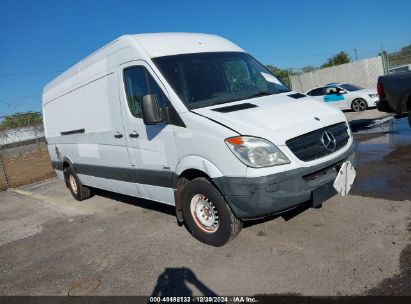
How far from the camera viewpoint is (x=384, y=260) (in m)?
3.73

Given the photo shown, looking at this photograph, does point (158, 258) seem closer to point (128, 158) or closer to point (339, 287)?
point (128, 158)

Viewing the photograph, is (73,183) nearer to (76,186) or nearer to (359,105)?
(76,186)

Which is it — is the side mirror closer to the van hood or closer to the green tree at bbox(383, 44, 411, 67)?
the van hood

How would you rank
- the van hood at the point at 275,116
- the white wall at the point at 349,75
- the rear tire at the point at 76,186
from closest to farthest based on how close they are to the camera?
the van hood at the point at 275,116
the rear tire at the point at 76,186
the white wall at the point at 349,75

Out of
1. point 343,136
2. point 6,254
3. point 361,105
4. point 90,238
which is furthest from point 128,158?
point 361,105

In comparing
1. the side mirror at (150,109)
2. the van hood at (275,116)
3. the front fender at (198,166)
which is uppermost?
the side mirror at (150,109)

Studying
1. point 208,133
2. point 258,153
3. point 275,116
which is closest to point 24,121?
point 208,133

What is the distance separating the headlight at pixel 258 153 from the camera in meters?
3.99

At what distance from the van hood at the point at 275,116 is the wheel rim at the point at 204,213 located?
95 centimetres

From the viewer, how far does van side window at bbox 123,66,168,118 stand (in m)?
4.86

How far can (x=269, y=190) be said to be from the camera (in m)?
3.96

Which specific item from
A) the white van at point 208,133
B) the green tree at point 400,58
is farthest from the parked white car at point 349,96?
the white van at point 208,133

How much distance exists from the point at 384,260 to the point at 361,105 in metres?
14.7

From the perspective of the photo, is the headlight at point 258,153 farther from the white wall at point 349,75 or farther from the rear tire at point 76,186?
the white wall at point 349,75
